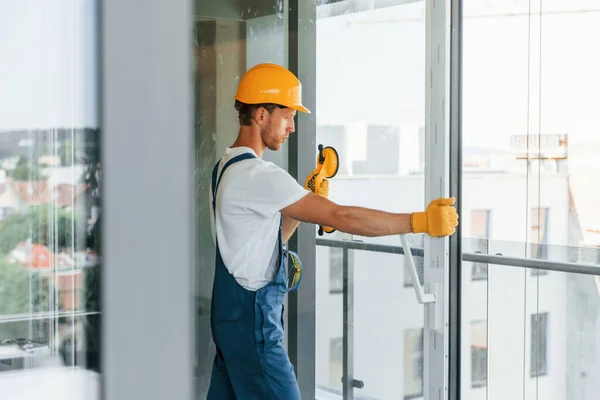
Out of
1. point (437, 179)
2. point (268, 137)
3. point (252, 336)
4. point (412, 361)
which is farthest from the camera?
point (412, 361)

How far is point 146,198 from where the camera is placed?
0.79 m

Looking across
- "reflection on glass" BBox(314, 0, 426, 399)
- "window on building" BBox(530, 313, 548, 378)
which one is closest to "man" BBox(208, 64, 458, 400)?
"reflection on glass" BBox(314, 0, 426, 399)

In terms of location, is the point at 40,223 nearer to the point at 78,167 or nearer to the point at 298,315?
the point at 78,167

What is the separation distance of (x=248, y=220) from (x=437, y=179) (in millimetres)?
753

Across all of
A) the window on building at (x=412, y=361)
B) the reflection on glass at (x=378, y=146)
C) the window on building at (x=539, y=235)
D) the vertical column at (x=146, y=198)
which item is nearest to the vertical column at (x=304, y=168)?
the reflection on glass at (x=378, y=146)

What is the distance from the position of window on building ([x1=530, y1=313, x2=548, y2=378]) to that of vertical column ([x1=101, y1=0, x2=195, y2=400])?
3.10m

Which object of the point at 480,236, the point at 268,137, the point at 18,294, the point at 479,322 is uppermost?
the point at 268,137

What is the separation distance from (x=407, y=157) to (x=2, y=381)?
2316 millimetres

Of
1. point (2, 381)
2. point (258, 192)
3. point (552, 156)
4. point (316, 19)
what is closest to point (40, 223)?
point (2, 381)

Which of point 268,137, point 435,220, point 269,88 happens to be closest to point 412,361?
point 435,220

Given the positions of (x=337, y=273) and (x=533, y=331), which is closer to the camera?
(x=337, y=273)

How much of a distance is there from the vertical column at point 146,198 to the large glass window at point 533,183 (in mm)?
2789

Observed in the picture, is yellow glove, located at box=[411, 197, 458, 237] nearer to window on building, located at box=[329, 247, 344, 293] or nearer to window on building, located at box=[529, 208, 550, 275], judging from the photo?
window on building, located at box=[329, 247, 344, 293]

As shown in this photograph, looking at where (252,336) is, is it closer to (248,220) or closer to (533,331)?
(248,220)
